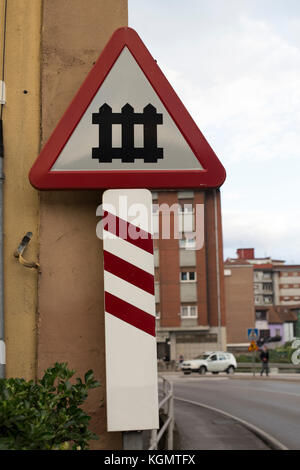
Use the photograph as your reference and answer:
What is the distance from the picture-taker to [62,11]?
3.10 metres

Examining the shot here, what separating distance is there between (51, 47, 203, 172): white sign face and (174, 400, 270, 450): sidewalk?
385 inches

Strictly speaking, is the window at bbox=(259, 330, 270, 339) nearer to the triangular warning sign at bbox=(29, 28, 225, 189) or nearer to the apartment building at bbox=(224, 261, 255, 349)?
the apartment building at bbox=(224, 261, 255, 349)

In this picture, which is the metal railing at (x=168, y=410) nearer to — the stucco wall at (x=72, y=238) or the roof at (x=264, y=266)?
the stucco wall at (x=72, y=238)

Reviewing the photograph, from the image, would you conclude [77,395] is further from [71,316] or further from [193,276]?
[193,276]

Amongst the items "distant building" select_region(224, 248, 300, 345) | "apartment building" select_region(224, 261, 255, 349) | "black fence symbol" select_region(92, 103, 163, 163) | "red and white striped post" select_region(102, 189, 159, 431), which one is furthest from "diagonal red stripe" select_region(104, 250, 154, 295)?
"distant building" select_region(224, 248, 300, 345)

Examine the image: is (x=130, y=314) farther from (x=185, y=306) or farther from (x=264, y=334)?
(x=264, y=334)

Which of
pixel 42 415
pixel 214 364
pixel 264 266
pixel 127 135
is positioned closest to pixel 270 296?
pixel 264 266

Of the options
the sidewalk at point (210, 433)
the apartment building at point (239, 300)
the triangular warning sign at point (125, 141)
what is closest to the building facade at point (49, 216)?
the triangular warning sign at point (125, 141)

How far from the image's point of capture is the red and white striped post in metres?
2.43

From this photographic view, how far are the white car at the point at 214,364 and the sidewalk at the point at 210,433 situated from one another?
28232 millimetres

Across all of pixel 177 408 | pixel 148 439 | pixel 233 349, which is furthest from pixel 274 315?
pixel 148 439

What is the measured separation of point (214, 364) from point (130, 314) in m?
45.4

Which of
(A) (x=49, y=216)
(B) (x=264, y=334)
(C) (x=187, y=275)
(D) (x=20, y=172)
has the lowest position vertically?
Result: (B) (x=264, y=334)

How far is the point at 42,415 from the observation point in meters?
1.92
